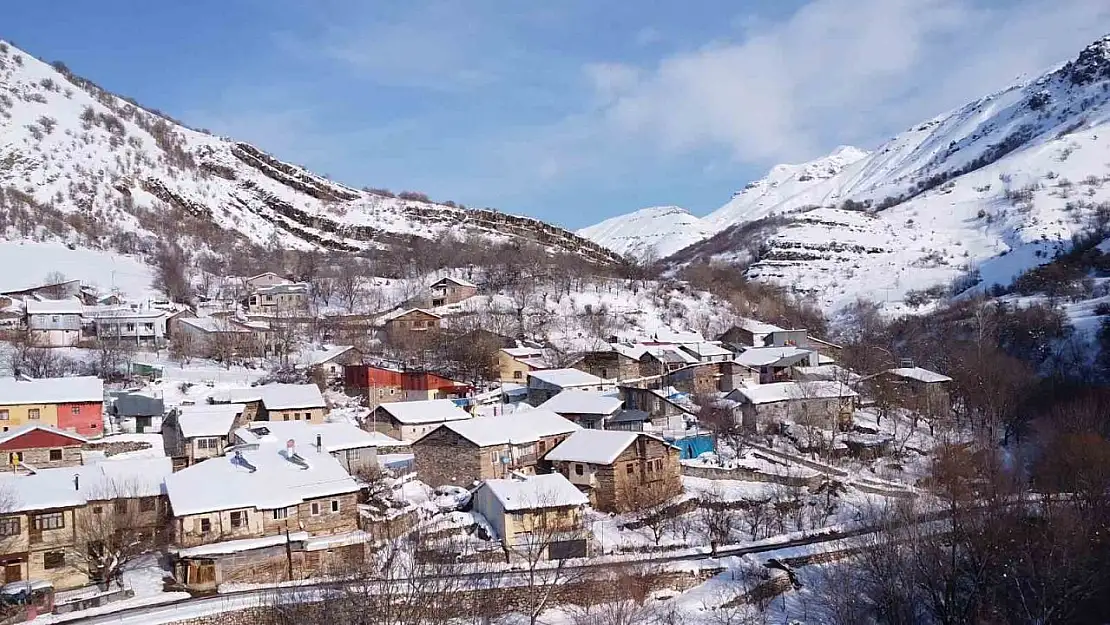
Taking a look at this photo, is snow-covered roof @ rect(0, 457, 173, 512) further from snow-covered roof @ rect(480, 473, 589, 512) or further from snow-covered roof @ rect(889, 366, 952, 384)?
snow-covered roof @ rect(889, 366, 952, 384)

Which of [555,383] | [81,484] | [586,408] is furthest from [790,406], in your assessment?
[81,484]

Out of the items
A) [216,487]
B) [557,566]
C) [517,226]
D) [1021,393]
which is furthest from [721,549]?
[517,226]

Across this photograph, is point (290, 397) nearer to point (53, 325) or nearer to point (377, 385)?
point (377, 385)

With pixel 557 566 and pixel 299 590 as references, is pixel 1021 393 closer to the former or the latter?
pixel 557 566

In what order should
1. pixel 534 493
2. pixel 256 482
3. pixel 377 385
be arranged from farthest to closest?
1. pixel 377 385
2. pixel 534 493
3. pixel 256 482

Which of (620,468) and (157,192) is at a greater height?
(157,192)

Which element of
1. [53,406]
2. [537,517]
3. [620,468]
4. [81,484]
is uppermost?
[53,406]
